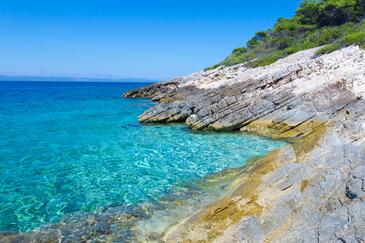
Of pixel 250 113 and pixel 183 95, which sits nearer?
pixel 250 113

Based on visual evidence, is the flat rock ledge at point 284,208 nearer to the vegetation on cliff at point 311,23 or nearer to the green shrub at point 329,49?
the green shrub at point 329,49

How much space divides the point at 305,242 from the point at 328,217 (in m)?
0.94

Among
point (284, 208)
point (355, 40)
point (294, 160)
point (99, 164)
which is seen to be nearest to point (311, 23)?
point (355, 40)

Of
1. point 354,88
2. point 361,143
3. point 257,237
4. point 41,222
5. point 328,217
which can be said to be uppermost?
point 354,88

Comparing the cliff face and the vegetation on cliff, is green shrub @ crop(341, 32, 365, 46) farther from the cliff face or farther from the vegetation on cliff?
the vegetation on cliff

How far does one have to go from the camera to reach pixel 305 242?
25.5ft

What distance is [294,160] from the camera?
1359cm

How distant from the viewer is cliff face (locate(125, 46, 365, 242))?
339 inches

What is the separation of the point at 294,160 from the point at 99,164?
10276 mm

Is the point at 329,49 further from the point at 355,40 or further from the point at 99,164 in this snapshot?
the point at 99,164

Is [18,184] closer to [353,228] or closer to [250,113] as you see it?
[353,228]

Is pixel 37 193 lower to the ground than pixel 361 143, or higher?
lower

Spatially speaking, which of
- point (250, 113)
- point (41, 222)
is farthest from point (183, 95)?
point (41, 222)

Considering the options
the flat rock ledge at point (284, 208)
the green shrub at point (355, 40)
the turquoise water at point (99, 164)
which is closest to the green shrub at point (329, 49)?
the green shrub at point (355, 40)
